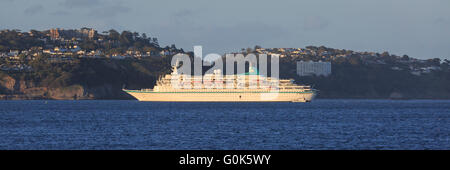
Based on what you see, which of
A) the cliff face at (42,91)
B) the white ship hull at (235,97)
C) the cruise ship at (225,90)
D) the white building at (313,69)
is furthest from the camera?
the white building at (313,69)

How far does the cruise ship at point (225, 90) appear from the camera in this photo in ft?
364

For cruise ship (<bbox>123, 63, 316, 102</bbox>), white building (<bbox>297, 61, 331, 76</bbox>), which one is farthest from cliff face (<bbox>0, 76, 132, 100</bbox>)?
white building (<bbox>297, 61, 331, 76</bbox>)

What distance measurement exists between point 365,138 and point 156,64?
143 meters

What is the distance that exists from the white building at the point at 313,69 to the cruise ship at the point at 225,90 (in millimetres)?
68462

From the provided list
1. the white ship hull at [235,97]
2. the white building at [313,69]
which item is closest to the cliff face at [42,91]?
the white ship hull at [235,97]

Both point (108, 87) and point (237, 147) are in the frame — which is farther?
point (108, 87)

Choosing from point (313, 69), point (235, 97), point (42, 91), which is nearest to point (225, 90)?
point (235, 97)

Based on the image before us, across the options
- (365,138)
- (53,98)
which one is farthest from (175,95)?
(365,138)

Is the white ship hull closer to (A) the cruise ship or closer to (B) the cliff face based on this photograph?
(A) the cruise ship

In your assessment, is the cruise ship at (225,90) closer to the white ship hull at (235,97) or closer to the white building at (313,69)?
the white ship hull at (235,97)

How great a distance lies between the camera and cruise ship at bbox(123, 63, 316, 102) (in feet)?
364
